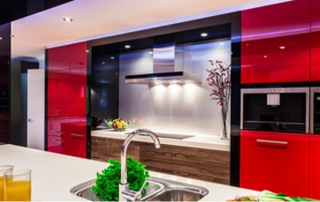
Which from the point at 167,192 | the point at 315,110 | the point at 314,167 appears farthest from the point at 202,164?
the point at 167,192

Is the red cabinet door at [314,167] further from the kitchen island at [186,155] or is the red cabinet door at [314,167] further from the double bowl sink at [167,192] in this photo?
the double bowl sink at [167,192]

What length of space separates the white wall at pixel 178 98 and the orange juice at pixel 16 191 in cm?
244

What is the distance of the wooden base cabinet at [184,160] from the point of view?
2.57 m

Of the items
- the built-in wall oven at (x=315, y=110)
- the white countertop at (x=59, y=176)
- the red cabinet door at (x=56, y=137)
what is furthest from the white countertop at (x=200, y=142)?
the red cabinet door at (x=56, y=137)

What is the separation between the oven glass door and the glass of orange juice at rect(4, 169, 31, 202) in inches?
80.4

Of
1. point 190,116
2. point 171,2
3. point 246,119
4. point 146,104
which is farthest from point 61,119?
point 246,119

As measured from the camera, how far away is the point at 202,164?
268 centimetres

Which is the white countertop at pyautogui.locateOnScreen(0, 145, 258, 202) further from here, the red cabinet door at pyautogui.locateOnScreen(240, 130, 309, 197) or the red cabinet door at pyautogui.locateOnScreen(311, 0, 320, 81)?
the red cabinet door at pyautogui.locateOnScreen(311, 0, 320, 81)

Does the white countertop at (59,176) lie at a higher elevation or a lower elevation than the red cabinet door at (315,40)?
lower

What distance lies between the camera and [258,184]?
7.70 ft

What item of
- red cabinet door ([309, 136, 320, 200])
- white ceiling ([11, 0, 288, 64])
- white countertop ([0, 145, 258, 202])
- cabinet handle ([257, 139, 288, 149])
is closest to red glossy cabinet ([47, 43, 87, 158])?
white ceiling ([11, 0, 288, 64])

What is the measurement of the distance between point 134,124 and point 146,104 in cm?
42

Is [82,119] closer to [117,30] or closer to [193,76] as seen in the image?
[117,30]

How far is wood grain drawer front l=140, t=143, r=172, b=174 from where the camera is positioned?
9.58ft
